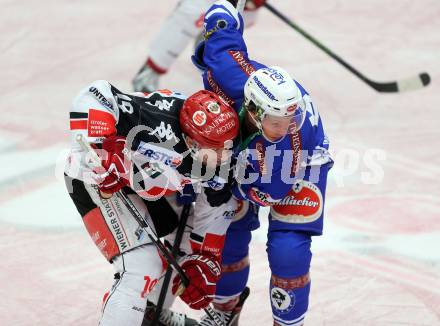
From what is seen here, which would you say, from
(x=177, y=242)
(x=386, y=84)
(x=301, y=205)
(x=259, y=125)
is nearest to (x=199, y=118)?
(x=259, y=125)

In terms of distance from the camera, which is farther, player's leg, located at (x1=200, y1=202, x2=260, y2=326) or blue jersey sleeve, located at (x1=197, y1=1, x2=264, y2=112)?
player's leg, located at (x1=200, y1=202, x2=260, y2=326)

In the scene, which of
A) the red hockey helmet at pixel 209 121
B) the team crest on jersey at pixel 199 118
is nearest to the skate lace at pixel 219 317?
the red hockey helmet at pixel 209 121

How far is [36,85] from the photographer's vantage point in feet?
22.1

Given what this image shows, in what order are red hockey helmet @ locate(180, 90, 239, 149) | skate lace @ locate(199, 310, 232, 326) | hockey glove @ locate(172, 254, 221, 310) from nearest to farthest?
red hockey helmet @ locate(180, 90, 239, 149)
hockey glove @ locate(172, 254, 221, 310)
skate lace @ locate(199, 310, 232, 326)

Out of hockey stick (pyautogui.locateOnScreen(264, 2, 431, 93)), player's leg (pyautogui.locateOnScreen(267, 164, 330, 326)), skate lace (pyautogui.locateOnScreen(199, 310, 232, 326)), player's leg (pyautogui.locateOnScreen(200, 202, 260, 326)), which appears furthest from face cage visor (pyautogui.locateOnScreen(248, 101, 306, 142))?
hockey stick (pyautogui.locateOnScreen(264, 2, 431, 93))

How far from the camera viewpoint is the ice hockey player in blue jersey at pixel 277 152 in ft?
11.0

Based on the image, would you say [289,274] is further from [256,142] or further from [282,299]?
[256,142]

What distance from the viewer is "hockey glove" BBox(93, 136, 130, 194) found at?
10.8 feet

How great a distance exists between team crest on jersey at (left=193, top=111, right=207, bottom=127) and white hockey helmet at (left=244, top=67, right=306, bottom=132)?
0.18 meters

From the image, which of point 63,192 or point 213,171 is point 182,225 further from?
point 63,192

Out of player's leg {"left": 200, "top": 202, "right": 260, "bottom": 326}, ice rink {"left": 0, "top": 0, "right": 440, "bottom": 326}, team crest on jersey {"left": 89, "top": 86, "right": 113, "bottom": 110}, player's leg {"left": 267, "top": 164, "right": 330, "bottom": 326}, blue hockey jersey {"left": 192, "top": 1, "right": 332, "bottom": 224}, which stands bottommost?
ice rink {"left": 0, "top": 0, "right": 440, "bottom": 326}

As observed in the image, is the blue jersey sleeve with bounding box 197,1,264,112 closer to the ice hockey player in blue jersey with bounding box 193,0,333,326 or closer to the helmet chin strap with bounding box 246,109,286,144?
the ice hockey player in blue jersey with bounding box 193,0,333,326

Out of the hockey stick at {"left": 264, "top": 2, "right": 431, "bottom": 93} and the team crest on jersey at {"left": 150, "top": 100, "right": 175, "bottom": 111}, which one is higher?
the team crest on jersey at {"left": 150, "top": 100, "right": 175, "bottom": 111}

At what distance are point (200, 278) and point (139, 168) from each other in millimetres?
519
